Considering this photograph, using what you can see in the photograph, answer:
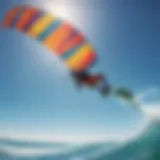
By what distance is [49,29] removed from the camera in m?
1.49

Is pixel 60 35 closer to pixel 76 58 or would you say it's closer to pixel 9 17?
pixel 76 58

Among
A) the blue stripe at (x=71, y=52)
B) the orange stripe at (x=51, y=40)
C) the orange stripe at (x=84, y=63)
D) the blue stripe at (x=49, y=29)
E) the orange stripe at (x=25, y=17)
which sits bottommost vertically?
the orange stripe at (x=84, y=63)

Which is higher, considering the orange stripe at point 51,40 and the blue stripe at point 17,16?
the blue stripe at point 17,16

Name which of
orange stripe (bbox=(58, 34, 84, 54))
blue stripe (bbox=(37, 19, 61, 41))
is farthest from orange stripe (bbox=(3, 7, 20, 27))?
orange stripe (bbox=(58, 34, 84, 54))

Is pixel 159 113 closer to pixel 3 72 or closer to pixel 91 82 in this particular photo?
pixel 91 82

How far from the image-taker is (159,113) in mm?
1475

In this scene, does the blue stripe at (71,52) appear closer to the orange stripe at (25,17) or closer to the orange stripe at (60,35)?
the orange stripe at (60,35)

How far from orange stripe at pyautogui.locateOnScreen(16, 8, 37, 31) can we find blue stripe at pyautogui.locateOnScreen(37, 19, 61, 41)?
86mm

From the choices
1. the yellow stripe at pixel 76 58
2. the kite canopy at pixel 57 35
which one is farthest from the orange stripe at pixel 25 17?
the yellow stripe at pixel 76 58

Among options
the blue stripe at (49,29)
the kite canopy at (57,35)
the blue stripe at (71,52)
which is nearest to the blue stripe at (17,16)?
the kite canopy at (57,35)

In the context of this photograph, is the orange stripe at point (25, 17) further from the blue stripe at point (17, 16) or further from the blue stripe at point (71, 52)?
the blue stripe at point (71, 52)

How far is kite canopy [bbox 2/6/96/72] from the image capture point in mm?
1476

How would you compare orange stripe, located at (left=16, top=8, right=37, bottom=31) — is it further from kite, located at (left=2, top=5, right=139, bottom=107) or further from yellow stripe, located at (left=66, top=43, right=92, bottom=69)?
yellow stripe, located at (left=66, top=43, right=92, bottom=69)

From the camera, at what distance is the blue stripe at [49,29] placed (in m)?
1.49
